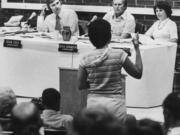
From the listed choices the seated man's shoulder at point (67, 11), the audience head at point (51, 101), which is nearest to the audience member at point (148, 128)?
the audience head at point (51, 101)

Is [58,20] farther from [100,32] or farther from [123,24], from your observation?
[100,32]

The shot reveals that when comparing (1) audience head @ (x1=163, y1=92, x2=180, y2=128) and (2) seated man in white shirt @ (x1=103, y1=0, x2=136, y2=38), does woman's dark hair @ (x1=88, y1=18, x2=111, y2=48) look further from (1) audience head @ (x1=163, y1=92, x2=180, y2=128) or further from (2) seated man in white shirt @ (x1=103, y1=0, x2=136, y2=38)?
(2) seated man in white shirt @ (x1=103, y1=0, x2=136, y2=38)

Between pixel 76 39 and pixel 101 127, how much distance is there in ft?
14.3

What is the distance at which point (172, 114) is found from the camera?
289cm

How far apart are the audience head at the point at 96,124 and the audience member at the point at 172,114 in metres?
0.83

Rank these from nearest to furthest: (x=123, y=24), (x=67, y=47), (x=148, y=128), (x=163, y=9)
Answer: (x=148, y=128) → (x=67, y=47) → (x=163, y=9) → (x=123, y=24)

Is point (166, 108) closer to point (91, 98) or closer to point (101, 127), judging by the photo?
point (91, 98)

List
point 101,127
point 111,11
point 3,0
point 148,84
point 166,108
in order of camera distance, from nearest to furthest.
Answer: point 101,127, point 166,108, point 148,84, point 111,11, point 3,0

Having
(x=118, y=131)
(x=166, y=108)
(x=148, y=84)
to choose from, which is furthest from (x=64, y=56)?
(x=118, y=131)

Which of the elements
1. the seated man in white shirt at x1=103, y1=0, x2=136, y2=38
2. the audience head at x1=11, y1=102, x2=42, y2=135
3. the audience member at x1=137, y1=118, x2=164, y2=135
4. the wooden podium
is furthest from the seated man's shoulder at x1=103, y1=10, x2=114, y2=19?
the audience head at x1=11, y1=102, x2=42, y2=135

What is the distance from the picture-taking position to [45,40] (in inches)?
245

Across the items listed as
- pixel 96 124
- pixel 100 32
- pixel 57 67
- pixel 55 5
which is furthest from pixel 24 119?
pixel 55 5

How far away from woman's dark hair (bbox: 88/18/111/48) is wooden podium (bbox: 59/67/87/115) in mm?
1518

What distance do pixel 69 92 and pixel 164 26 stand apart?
6.75 feet
